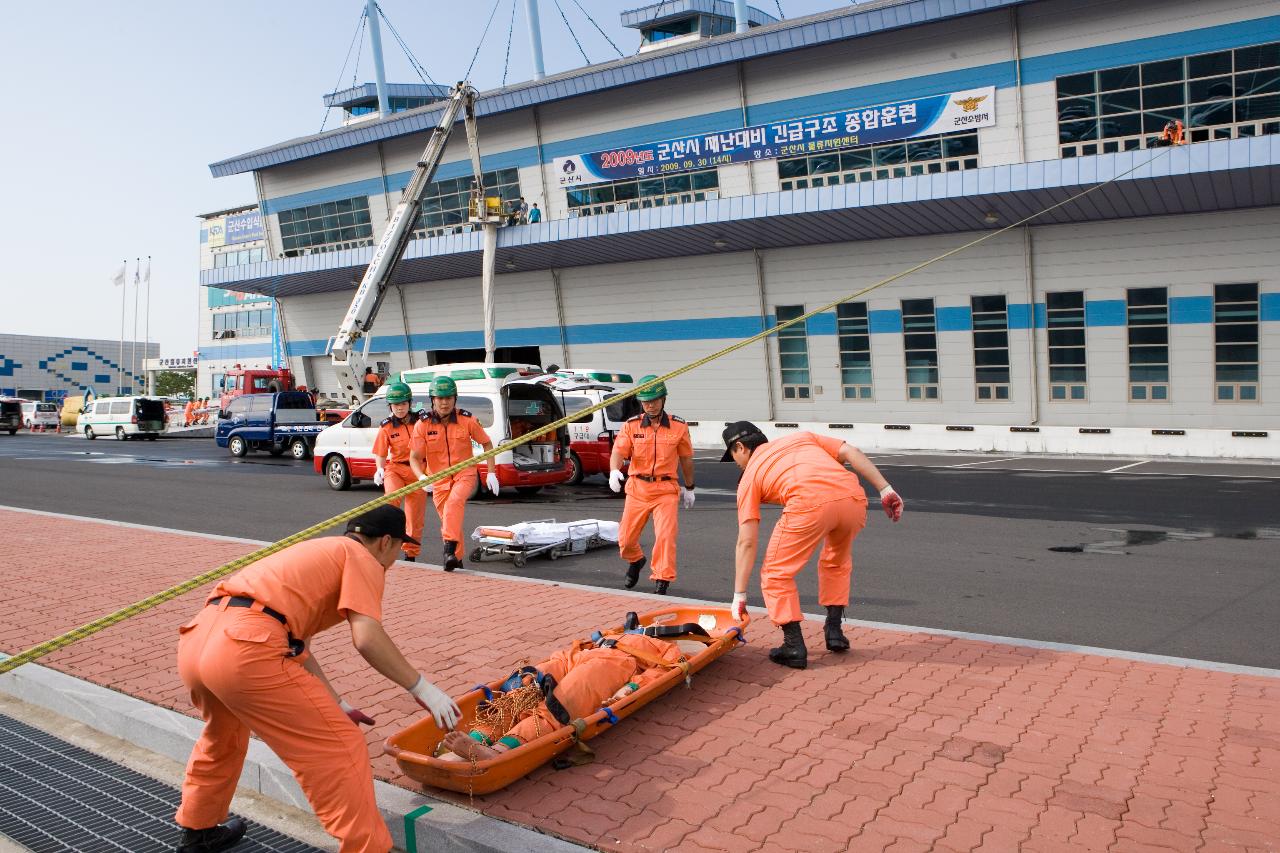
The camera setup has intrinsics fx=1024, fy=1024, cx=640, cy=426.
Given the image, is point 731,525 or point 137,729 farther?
point 731,525

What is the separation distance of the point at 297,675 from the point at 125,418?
136 feet

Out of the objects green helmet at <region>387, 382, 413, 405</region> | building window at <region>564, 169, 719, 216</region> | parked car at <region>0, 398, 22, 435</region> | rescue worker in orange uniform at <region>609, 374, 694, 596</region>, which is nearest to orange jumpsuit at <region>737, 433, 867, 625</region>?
rescue worker in orange uniform at <region>609, 374, 694, 596</region>

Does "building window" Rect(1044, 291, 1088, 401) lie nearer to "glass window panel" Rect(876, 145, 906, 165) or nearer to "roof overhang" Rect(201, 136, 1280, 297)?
"roof overhang" Rect(201, 136, 1280, 297)

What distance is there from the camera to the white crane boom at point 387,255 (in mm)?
28594

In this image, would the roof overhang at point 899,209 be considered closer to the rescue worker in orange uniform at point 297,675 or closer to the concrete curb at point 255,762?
the concrete curb at point 255,762

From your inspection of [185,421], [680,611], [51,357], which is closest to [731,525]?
[680,611]

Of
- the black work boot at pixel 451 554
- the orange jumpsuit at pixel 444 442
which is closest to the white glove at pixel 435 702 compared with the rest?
the black work boot at pixel 451 554

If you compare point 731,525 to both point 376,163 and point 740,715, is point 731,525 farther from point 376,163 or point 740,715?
point 376,163

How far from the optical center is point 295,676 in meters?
3.86

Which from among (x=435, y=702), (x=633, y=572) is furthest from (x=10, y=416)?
(x=435, y=702)

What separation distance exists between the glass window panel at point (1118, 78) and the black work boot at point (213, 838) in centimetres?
2326

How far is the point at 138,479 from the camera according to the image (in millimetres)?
21406

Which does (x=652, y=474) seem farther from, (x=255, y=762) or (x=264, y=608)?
(x=264, y=608)

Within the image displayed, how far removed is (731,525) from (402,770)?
864 centimetres
